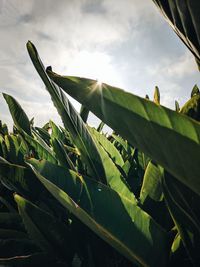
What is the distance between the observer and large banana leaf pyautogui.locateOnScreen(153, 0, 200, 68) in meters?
0.39

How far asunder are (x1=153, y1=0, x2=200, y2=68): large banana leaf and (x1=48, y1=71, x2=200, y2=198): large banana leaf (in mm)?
120

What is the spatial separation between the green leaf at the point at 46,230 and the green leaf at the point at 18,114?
1.36 feet

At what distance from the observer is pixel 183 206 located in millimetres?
520

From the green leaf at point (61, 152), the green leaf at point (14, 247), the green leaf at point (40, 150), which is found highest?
the green leaf at point (61, 152)

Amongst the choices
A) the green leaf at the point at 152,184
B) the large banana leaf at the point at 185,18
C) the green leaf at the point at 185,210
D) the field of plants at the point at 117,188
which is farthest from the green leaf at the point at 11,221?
the large banana leaf at the point at 185,18

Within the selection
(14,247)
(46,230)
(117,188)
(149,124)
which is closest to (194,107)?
(149,124)

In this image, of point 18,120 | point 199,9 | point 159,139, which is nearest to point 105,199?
point 159,139

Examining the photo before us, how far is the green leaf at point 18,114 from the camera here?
3.41 ft

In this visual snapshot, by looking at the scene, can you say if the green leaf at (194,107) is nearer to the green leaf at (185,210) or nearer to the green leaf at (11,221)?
the green leaf at (185,210)

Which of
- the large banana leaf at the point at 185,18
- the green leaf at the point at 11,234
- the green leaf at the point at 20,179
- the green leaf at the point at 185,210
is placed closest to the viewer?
the large banana leaf at the point at 185,18

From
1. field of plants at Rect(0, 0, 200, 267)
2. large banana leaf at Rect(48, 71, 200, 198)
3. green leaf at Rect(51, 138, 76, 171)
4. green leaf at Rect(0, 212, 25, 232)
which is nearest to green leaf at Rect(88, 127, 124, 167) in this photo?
field of plants at Rect(0, 0, 200, 267)

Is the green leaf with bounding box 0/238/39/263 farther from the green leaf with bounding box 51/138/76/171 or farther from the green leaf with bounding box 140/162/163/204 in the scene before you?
the green leaf with bounding box 140/162/163/204

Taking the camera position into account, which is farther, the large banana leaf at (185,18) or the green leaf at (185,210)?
the green leaf at (185,210)

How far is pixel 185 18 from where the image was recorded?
1.34 ft
